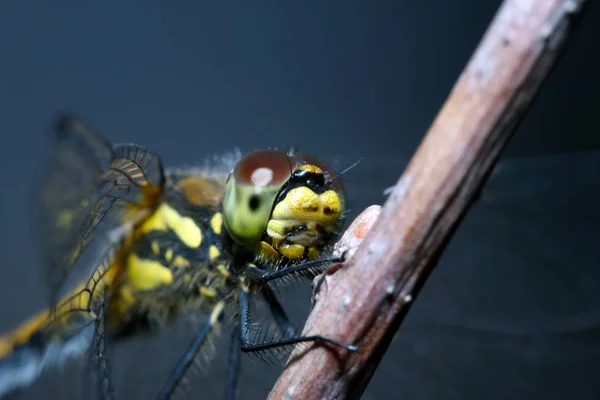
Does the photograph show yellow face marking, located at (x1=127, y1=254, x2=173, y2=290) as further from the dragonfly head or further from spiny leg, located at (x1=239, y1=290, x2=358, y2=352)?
the dragonfly head

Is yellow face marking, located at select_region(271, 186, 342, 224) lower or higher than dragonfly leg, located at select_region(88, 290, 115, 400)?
higher

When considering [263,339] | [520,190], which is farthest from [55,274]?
[520,190]

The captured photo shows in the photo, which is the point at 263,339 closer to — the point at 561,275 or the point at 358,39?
the point at 561,275

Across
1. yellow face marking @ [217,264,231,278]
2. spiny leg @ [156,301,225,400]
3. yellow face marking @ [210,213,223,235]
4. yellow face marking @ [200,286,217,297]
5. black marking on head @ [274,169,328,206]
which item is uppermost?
black marking on head @ [274,169,328,206]

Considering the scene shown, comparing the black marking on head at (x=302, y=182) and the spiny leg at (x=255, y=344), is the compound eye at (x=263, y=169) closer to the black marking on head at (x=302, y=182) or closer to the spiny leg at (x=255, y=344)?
the black marking on head at (x=302, y=182)

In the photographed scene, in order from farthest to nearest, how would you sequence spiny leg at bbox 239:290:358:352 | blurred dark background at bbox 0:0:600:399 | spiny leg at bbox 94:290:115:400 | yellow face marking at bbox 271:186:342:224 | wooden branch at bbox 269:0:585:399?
1. blurred dark background at bbox 0:0:600:399
2. spiny leg at bbox 94:290:115:400
3. yellow face marking at bbox 271:186:342:224
4. spiny leg at bbox 239:290:358:352
5. wooden branch at bbox 269:0:585:399

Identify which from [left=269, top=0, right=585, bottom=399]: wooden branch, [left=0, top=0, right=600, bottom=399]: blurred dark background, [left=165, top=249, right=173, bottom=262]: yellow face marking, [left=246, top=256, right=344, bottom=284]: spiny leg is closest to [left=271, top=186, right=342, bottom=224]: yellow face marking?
[left=246, top=256, right=344, bottom=284]: spiny leg

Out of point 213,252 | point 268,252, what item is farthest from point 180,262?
point 268,252
